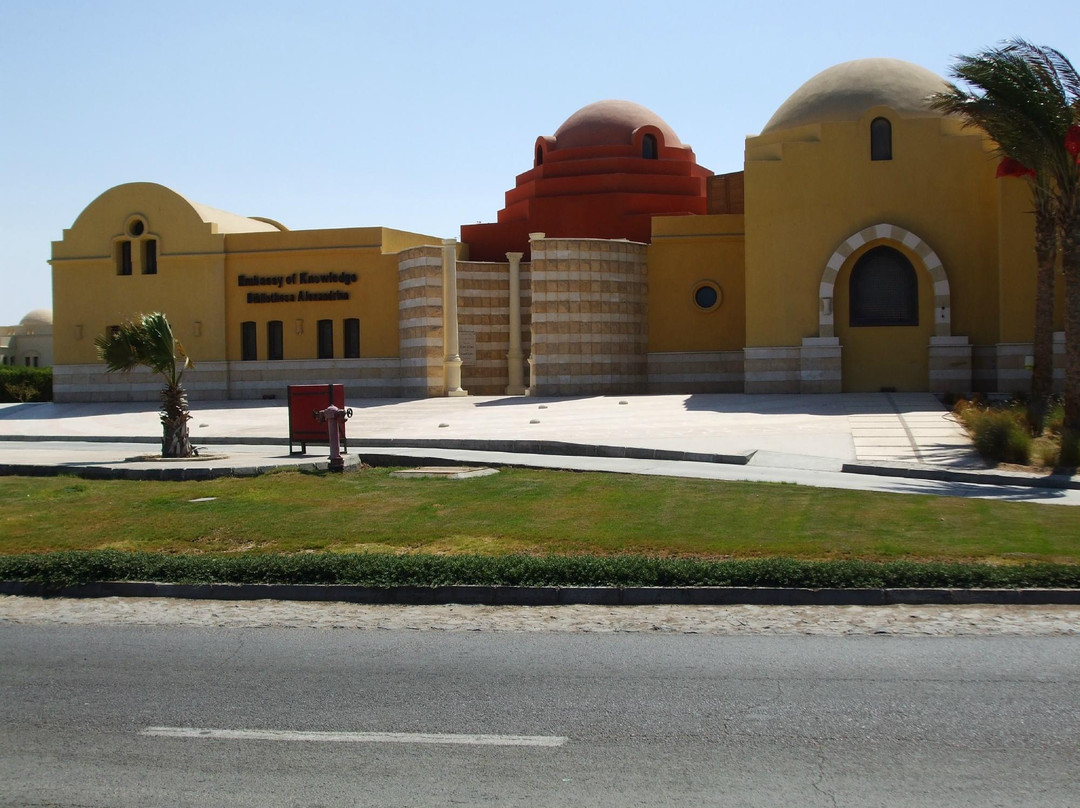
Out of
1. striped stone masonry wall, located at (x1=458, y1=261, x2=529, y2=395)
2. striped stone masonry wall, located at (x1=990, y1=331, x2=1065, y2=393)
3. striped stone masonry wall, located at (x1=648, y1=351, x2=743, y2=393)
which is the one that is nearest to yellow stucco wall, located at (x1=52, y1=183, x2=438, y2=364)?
striped stone masonry wall, located at (x1=458, y1=261, x2=529, y2=395)

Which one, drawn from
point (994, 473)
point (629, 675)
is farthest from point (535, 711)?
point (994, 473)

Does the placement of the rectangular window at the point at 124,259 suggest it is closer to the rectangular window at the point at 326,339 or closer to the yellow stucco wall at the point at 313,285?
the yellow stucco wall at the point at 313,285

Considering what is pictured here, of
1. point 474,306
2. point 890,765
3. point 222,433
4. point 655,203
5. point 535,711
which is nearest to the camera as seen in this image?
point 890,765

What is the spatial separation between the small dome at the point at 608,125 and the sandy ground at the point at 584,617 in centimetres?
3216

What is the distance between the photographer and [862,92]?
30.6m

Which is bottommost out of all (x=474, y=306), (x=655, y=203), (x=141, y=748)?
(x=141, y=748)

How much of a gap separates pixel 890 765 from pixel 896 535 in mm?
6073

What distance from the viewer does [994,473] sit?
1605 cm

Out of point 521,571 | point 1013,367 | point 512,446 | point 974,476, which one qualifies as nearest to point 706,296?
point 1013,367

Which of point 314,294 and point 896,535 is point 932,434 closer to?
point 896,535

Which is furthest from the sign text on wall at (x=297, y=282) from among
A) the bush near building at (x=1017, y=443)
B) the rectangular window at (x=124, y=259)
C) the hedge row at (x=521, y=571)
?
the hedge row at (x=521, y=571)

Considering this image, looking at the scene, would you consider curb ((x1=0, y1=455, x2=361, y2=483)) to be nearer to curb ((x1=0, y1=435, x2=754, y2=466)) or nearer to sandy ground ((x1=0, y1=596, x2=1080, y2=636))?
curb ((x1=0, y1=435, x2=754, y2=466))

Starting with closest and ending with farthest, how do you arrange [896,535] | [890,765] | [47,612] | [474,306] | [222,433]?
[890,765], [47,612], [896,535], [222,433], [474,306]

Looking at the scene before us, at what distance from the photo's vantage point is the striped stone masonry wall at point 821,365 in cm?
3009
